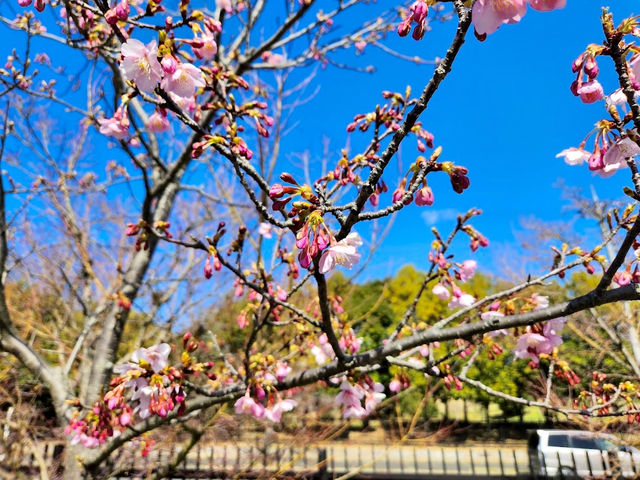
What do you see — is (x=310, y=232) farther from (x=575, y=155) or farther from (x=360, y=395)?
(x=360, y=395)

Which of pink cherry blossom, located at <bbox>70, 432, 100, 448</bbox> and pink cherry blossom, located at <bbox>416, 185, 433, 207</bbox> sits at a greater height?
pink cherry blossom, located at <bbox>416, 185, 433, 207</bbox>

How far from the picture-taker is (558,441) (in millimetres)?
7934

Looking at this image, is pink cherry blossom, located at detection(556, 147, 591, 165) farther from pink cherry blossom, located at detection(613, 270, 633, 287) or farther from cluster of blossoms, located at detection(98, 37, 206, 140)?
cluster of blossoms, located at detection(98, 37, 206, 140)

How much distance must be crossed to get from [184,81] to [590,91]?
1242 mm

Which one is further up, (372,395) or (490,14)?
(490,14)

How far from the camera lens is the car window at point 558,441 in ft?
25.8

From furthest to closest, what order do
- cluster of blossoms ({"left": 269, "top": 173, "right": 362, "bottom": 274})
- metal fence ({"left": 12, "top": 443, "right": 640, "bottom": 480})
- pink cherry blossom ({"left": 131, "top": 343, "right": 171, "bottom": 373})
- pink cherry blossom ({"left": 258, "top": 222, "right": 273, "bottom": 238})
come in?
metal fence ({"left": 12, "top": 443, "right": 640, "bottom": 480})
pink cherry blossom ({"left": 258, "top": 222, "right": 273, "bottom": 238})
pink cherry blossom ({"left": 131, "top": 343, "right": 171, "bottom": 373})
cluster of blossoms ({"left": 269, "top": 173, "right": 362, "bottom": 274})

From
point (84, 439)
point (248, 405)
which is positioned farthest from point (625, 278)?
point (84, 439)

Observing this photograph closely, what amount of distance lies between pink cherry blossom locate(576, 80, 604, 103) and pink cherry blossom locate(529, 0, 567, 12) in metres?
0.37

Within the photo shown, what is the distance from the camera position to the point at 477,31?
2.64 feet

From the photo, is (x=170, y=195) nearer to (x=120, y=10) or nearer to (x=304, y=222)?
(x=120, y=10)

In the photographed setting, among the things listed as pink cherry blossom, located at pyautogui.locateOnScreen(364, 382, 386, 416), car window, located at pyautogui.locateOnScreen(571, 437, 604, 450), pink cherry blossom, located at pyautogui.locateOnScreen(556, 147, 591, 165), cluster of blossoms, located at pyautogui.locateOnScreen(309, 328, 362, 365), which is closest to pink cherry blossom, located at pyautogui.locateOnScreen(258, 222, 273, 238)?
cluster of blossoms, located at pyautogui.locateOnScreen(309, 328, 362, 365)

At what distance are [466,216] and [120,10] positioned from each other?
66.2 inches

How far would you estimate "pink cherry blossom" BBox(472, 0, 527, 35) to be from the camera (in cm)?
79
